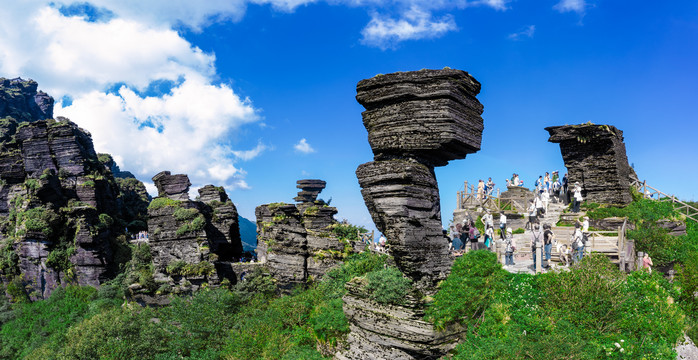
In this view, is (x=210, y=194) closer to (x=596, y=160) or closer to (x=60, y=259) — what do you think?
(x=60, y=259)

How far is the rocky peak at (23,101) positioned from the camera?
7725 cm

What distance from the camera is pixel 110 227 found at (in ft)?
155

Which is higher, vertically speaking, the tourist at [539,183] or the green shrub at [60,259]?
the tourist at [539,183]

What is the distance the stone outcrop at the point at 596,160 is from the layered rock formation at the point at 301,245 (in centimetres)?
1852

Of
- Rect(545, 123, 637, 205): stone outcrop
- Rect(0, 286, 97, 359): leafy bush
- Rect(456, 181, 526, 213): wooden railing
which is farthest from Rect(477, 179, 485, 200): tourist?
Rect(0, 286, 97, 359): leafy bush

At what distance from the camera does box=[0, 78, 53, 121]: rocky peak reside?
77250 millimetres

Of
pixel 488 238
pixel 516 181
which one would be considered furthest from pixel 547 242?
pixel 516 181

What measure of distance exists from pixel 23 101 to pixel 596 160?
103408mm

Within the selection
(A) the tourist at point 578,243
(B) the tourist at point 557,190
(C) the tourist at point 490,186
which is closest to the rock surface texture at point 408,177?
(A) the tourist at point 578,243

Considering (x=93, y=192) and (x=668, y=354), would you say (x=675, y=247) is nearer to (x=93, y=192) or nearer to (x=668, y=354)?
(x=668, y=354)

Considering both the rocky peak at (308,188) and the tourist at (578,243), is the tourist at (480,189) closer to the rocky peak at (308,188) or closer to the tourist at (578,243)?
the tourist at (578,243)

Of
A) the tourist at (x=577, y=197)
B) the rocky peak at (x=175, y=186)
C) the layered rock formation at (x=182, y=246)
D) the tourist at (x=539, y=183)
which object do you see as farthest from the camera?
the rocky peak at (x=175, y=186)

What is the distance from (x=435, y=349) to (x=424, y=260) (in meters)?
3.04

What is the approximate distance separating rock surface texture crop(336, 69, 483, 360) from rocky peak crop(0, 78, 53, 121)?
8776 centimetres
